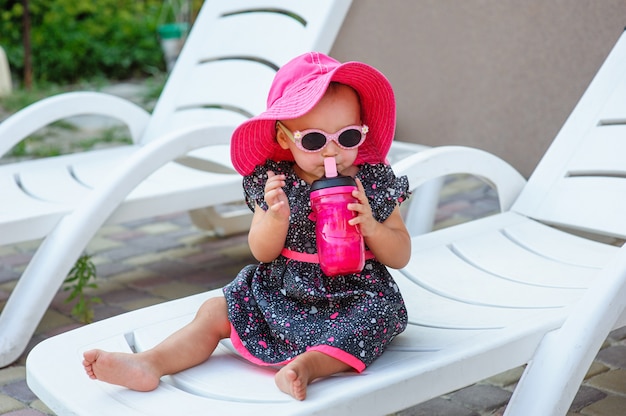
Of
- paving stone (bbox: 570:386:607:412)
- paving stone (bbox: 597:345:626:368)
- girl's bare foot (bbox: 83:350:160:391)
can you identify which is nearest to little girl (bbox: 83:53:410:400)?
girl's bare foot (bbox: 83:350:160:391)

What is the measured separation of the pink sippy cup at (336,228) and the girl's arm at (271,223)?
7 cm

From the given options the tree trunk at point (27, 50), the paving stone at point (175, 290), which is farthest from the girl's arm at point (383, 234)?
the tree trunk at point (27, 50)

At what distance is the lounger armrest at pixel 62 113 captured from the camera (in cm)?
372

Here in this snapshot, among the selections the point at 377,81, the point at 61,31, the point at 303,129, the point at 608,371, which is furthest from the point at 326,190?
the point at 61,31

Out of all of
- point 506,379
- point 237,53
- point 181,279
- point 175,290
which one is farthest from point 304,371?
point 237,53

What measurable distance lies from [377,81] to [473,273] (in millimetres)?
753

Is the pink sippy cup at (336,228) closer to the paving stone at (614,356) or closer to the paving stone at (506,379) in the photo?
the paving stone at (506,379)

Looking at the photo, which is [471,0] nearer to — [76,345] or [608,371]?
[608,371]

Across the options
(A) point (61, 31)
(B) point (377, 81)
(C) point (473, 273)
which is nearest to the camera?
(B) point (377, 81)

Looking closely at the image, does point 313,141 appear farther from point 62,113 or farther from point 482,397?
point 62,113

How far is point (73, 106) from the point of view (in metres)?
3.95

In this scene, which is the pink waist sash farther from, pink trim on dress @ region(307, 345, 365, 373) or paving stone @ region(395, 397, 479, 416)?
paving stone @ region(395, 397, 479, 416)

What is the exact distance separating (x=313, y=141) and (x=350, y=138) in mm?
82

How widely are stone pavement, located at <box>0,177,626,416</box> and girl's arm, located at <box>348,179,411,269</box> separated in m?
0.66
